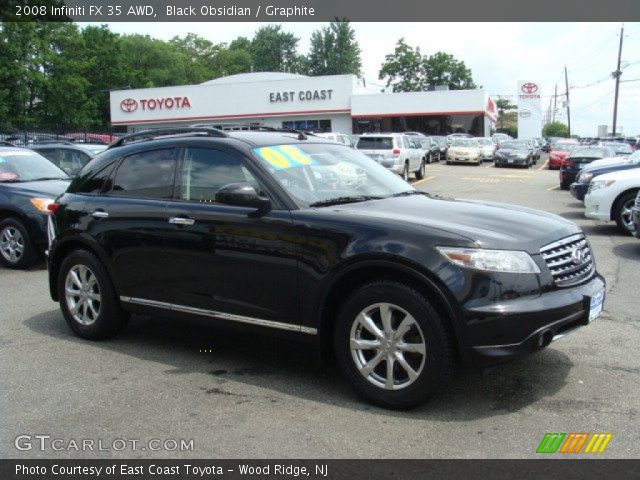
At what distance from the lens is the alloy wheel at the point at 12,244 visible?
31.1 feet

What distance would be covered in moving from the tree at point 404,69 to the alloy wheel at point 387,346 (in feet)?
299

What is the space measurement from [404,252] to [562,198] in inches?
615

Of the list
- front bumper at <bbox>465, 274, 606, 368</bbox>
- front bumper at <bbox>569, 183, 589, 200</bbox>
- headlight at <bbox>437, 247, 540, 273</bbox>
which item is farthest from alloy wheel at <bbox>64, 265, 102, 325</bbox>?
front bumper at <bbox>569, 183, 589, 200</bbox>

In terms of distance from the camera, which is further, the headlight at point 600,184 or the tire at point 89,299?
the headlight at point 600,184

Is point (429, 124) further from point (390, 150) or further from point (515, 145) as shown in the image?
point (390, 150)

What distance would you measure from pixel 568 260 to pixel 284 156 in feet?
7.21

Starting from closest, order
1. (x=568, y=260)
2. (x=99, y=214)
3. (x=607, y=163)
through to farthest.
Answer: (x=568, y=260)
(x=99, y=214)
(x=607, y=163)

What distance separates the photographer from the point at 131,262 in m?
5.43

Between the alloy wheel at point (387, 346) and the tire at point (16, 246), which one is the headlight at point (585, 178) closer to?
the tire at point (16, 246)

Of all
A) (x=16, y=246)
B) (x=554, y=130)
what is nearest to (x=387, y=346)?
(x=16, y=246)

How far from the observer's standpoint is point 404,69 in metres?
92.8

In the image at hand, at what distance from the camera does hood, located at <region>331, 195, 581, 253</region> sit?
4059mm
